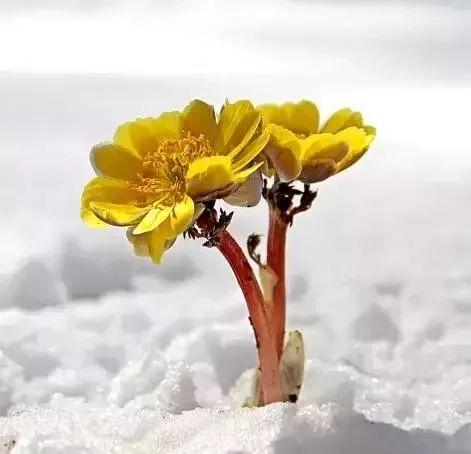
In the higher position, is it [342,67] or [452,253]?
[342,67]

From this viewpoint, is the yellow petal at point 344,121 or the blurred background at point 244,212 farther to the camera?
the blurred background at point 244,212

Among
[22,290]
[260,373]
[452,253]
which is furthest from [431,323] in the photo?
[22,290]

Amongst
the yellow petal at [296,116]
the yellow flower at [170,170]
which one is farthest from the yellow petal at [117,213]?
the yellow petal at [296,116]

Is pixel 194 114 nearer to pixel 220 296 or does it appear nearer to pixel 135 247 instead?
pixel 135 247

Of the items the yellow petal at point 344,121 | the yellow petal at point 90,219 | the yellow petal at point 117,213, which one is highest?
the yellow petal at point 344,121

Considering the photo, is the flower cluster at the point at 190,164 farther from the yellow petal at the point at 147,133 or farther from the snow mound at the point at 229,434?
the snow mound at the point at 229,434

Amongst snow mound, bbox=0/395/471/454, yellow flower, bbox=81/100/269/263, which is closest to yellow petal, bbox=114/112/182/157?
yellow flower, bbox=81/100/269/263

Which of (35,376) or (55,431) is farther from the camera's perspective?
(35,376)
